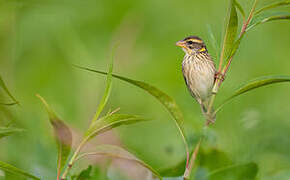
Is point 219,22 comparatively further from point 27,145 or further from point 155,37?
point 27,145

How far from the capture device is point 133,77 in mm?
6477

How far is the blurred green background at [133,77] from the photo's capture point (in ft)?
11.3

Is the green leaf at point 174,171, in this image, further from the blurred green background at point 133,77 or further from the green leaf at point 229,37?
the green leaf at point 229,37

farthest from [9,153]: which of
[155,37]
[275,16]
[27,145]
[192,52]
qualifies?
[155,37]

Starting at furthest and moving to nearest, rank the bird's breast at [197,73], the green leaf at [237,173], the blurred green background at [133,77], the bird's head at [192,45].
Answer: the blurred green background at [133,77] < the bird's head at [192,45] < the bird's breast at [197,73] < the green leaf at [237,173]

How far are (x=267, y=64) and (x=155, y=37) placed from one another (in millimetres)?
1750

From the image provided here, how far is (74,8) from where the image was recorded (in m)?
8.05

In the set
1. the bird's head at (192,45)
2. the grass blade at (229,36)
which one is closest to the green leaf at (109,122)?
the grass blade at (229,36)

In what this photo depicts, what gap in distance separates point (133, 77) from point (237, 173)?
441cm

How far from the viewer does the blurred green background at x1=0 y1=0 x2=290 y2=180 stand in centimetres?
345

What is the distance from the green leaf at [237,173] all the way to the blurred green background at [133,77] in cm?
28

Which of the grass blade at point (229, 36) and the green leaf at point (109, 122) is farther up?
the grass blade at point (229, 36)

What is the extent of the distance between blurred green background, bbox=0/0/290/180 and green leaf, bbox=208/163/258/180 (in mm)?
277

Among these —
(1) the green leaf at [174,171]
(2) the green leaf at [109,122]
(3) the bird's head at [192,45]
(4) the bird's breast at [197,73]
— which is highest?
(3) the bird's head at [192,45]
